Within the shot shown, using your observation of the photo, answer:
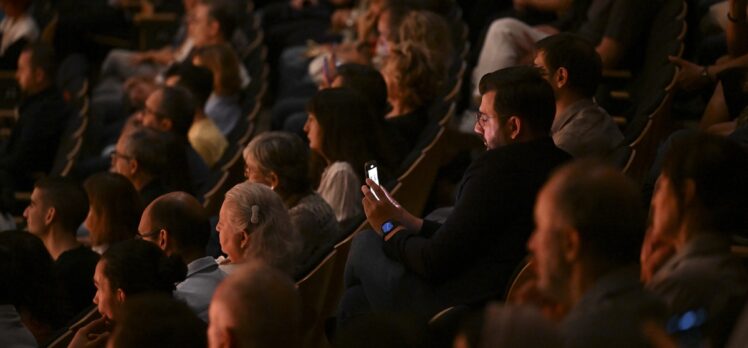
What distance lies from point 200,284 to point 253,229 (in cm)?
20

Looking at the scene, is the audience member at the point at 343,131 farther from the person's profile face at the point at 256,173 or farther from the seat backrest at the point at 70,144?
the seat backrest at the point at 70,144

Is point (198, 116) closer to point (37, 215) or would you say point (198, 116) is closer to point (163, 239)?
point (37, 215)

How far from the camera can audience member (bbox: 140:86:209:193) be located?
16.9 ft

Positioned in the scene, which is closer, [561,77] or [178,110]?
[561,77]

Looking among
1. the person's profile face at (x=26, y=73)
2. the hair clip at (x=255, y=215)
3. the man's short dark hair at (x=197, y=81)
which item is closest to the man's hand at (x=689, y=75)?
the hair clip at (x=255, y=215)

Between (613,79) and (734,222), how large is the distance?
2.38m

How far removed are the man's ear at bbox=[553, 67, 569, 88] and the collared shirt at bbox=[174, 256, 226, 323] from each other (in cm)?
97

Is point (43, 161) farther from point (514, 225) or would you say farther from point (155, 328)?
point (155, 328)

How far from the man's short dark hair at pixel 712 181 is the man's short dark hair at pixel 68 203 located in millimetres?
2238

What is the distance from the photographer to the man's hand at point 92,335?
10.6ft

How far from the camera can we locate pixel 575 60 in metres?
3.64

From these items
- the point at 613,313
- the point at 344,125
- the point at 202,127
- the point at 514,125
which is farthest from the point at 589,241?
the point at 202,127

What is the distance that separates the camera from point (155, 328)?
225 centimetres

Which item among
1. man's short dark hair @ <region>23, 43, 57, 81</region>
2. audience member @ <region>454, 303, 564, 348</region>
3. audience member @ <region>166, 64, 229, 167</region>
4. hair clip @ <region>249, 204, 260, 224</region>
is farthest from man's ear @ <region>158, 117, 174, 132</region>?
audience member @ <region>454, 303, 564, 348</region>
